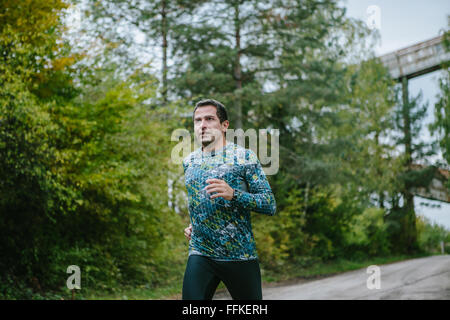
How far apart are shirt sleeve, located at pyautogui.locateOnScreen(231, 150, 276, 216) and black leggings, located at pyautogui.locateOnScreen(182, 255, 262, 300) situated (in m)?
0.34

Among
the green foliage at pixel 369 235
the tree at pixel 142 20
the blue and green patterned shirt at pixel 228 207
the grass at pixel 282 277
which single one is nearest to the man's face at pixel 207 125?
the blue and green patterned shirt at pixel 228 207

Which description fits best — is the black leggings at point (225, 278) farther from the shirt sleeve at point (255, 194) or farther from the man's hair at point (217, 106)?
the man's hair at point (217, 106)

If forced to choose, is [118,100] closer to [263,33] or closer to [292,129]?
[263,33]

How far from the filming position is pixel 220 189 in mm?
2320

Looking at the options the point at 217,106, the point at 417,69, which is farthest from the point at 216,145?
the point at 417,69

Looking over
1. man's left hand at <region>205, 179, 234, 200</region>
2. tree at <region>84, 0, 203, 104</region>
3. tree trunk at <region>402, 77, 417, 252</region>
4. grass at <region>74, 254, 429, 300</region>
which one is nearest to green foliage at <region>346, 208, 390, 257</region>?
grass at <region>74, 254, 429, 300</region>

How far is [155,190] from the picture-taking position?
10.7 metres

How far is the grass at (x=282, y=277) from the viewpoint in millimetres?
10336

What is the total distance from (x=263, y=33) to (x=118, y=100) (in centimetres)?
802

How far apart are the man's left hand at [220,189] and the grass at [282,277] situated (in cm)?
834

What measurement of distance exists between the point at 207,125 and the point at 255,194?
53cm

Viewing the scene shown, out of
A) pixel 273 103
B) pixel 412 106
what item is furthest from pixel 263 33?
pixel 412 106

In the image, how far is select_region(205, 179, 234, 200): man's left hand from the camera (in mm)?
2316

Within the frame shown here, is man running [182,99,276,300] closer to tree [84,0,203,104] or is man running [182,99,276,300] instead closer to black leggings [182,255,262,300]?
black leggings [182,255,262,300]
